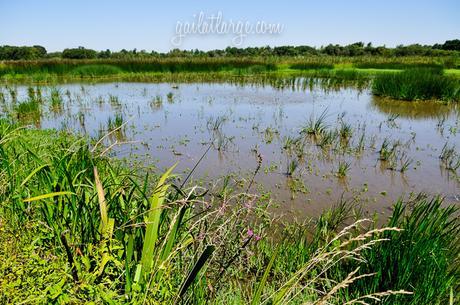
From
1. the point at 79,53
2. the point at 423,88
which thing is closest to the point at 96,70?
the point at 423,88

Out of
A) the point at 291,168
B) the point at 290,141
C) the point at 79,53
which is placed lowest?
the point at 291,168

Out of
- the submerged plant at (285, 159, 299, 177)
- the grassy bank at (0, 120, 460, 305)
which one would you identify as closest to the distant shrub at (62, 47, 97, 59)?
the submerged plant at (285, 159, 299, 177)

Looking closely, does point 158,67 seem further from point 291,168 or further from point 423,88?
point 291,168

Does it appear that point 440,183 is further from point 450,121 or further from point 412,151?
point 450,121

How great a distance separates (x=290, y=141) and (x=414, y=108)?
318 inches

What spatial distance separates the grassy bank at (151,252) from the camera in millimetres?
1636

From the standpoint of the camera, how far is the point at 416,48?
55562 mm

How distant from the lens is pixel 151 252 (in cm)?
192

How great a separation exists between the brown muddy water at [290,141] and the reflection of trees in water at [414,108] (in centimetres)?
4

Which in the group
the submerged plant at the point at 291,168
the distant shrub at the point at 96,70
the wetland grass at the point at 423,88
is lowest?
the submerged plant at the point at 291,168

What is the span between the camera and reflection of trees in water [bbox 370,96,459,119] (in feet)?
40.3

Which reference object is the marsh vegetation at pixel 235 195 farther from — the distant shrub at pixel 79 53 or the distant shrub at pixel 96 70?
the distant shrub at pixel 79 53

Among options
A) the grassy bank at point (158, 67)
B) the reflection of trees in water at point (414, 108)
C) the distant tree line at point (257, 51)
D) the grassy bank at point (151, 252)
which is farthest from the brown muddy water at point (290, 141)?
the distant tree line at point (257, 51)

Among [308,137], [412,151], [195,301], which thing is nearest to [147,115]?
[308,137]
